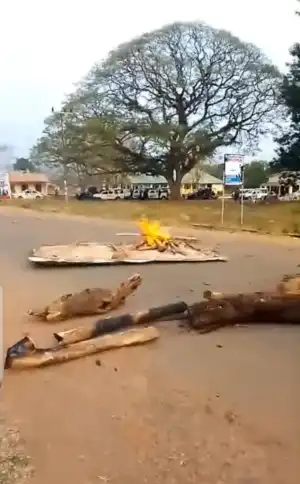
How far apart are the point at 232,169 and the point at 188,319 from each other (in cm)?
1222

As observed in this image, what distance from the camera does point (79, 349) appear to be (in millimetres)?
4945

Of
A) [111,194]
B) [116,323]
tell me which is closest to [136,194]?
[111,194]

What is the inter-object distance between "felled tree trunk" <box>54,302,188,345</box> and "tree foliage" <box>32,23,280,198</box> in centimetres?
2677

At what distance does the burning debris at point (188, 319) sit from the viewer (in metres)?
5.04

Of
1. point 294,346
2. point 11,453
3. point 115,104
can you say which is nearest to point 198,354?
point 294,346

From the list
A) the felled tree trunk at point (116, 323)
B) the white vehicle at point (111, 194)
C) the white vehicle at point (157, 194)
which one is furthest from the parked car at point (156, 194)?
the felled tree trunk at point (116, 323)

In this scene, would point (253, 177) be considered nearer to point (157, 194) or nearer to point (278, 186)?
point (157, 194)

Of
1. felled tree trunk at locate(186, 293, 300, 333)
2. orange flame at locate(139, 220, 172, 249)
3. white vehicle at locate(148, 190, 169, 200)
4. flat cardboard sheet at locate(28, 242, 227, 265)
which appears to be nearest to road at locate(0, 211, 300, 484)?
felled tree trunk at locate(186, 293, 300, 333)

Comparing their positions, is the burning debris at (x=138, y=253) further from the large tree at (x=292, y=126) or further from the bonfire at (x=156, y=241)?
the large tree at (x=292, y=126)

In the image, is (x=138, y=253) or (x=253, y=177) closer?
(x=138, y=253)

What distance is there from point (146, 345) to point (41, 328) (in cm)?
125

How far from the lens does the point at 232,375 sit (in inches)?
177

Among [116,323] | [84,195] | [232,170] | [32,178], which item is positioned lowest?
[84,195]

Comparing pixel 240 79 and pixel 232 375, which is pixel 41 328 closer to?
pixel 232 375
